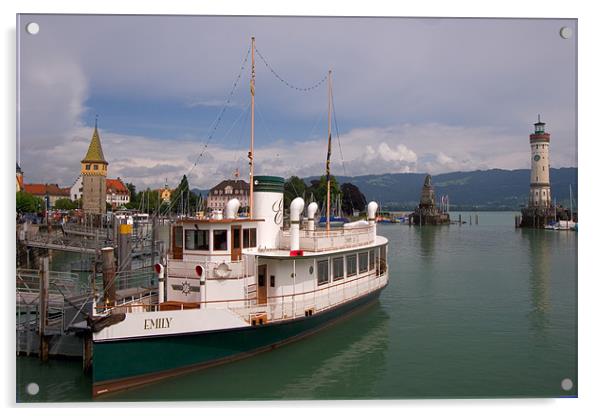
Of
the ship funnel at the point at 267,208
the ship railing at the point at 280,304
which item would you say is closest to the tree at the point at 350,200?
the ship railing at the point at 280,304

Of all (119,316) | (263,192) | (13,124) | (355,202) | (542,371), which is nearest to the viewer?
(13,124)

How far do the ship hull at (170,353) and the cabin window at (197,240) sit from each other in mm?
2306

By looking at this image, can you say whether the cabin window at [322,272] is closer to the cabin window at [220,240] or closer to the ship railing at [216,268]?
the ship railing at [216,268]

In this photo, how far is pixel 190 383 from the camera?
34.8ft

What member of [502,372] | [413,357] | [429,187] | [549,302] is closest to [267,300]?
[413,357]

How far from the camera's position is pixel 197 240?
1256 centimetres

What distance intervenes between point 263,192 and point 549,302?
12233 mm

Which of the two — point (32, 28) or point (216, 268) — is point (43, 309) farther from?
point (32, 28)

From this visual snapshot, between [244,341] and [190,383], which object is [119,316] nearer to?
[190,383]

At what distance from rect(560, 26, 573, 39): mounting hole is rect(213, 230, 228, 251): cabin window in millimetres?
8225

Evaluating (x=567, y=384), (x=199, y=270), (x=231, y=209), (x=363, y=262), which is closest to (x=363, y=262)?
(x=363, y=262)

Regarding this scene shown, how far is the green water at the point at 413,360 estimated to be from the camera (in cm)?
1048

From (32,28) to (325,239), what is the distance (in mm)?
8685

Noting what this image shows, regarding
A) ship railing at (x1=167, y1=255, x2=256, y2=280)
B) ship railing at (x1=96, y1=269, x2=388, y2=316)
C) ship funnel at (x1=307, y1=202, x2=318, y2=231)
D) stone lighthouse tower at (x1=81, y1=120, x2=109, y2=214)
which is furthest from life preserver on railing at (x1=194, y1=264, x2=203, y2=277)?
stone lighthouse tower at (x1=81, y1=120, x2=109, y2=214)
